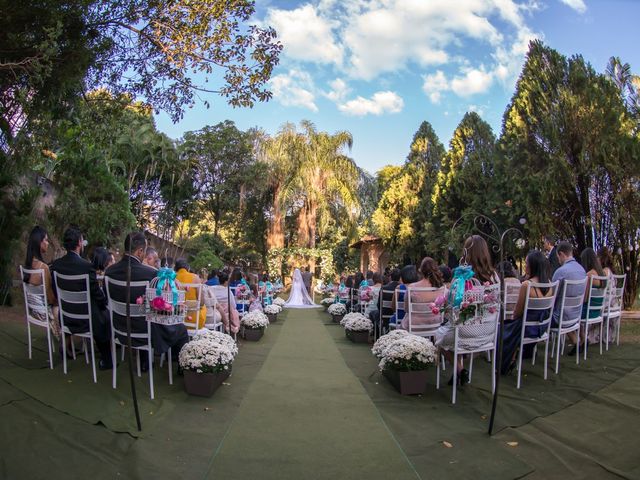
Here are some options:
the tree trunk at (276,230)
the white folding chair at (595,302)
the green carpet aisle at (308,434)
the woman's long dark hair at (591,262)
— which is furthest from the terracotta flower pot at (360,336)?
the tree trunk at (276,230)

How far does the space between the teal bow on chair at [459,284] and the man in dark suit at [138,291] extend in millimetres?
2674

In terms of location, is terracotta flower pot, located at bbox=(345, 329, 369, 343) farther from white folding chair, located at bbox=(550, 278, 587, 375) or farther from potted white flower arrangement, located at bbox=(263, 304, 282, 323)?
potted white flower arrangement, located at bbox=(263, 304, 282, 323)

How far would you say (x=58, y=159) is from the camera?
11141 mm

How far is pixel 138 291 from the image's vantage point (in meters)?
4.49

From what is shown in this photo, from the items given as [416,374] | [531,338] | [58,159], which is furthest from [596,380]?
[58,159]

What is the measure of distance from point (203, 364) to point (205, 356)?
Answer: 73 millimetres

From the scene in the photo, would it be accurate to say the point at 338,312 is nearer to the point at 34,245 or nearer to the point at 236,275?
the point at 236,275

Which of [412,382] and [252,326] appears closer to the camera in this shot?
[412,382]

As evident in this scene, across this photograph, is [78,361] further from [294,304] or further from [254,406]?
[294,304]

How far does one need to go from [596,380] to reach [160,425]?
404 centimetres

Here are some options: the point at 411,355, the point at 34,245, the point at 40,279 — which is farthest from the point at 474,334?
the point at 34,245

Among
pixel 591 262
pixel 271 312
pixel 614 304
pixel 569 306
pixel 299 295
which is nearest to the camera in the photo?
pixel 569 306

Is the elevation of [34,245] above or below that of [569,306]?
above

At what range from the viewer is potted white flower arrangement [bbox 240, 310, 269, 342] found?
28.7 ft
